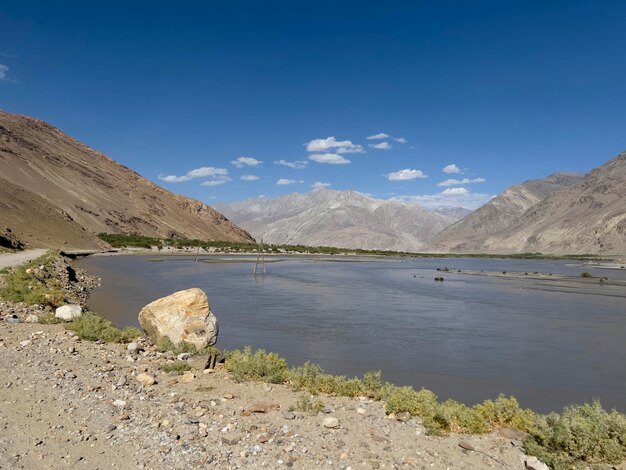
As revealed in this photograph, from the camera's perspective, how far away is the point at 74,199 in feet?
391

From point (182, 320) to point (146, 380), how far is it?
12.6 feet

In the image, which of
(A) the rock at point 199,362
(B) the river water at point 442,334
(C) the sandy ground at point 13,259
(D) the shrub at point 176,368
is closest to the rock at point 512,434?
(B) the river water at point 442,334

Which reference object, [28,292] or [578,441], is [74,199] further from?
[578,441]

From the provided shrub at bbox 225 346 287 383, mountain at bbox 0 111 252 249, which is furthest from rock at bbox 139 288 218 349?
mountain at bbox 0 111 252 249

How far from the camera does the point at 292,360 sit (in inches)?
606

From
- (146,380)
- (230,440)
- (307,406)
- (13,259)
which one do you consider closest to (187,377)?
(146,380)

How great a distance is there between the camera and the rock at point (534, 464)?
24.2 ft

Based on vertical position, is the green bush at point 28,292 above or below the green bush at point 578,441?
above

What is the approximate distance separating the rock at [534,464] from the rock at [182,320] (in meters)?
9.04

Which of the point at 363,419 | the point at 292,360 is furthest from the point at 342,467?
the point at 292,360

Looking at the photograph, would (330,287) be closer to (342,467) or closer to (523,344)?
(523,344)

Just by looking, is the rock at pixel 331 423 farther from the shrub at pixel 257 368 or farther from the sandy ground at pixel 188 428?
the shrub at pixel 257 368

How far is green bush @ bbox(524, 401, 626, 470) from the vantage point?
760 cm

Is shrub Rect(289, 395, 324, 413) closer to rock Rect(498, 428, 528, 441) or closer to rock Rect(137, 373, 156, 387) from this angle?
rock Rect(137, 373, 156, 387)
